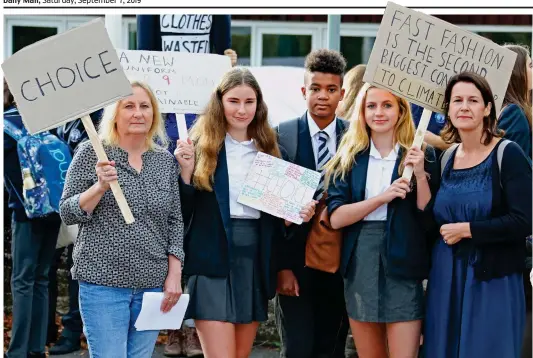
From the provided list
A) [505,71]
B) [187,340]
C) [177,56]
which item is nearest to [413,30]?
[505,71]

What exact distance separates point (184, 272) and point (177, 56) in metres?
1.17

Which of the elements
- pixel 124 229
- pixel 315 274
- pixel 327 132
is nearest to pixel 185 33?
pixel 327 132

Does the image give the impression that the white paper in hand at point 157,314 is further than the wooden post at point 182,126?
No

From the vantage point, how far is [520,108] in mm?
5824

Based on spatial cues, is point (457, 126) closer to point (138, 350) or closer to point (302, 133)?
point (302, 133)

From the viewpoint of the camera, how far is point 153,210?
514cm

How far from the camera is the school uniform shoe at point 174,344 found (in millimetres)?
7348

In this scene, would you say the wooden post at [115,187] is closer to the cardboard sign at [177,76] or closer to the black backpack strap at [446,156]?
the cardboard sign at [177,76]

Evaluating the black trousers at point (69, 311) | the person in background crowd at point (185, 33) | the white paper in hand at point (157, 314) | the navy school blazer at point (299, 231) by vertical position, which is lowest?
the black trousers at point (69, 311)

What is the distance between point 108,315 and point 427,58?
2035 millimetres

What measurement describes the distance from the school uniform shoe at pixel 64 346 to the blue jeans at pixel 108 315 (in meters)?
2.42

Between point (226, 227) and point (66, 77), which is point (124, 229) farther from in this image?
point (66, 77)

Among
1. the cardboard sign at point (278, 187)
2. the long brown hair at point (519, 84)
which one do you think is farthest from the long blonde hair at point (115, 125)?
the long brown hair at point (519, 84)

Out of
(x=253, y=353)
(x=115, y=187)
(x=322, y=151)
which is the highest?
(x=322, y=151)
